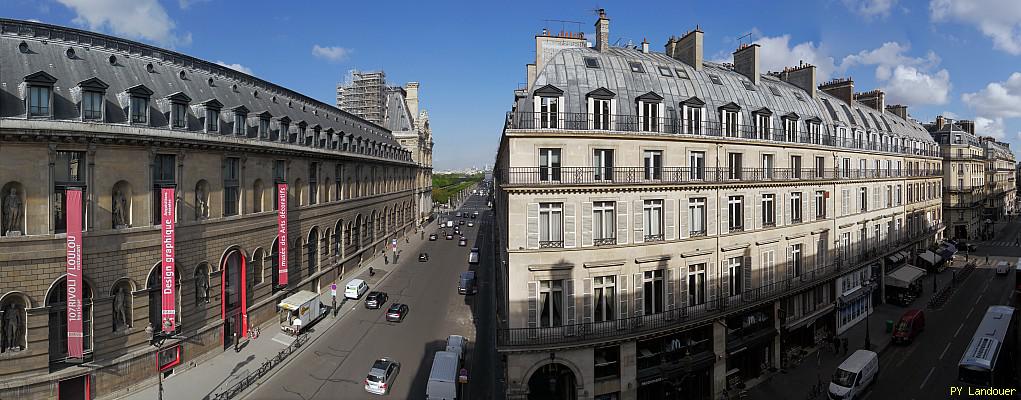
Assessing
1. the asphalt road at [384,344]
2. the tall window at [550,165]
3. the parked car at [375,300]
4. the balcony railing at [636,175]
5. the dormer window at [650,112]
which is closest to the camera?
the balcony railing at [636,175]

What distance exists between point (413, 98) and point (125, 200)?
91.0 m

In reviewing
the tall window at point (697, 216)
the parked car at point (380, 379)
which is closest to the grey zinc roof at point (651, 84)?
the tall window at point (697, 216)

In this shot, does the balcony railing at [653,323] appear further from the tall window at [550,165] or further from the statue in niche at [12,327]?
the statue in niche at [12,327]

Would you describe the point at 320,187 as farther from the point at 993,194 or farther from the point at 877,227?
the point at 993,194

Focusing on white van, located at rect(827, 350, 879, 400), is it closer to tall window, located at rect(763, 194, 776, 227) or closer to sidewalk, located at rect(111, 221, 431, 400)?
tall window, located at rect(763, 194, 776, 227)

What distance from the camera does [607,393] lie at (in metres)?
22.8

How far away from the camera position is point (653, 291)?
23.8m

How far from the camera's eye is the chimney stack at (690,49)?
2919 cm

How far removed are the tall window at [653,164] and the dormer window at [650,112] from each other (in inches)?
43.4

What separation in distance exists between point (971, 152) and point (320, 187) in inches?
3601

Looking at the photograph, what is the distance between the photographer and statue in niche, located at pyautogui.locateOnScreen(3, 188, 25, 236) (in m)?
21.6

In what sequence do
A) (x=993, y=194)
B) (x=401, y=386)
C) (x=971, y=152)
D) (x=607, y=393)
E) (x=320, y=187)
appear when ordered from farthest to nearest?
1. (x=993, y=194)
2. (x=971, y=152)
3. (x=320, y=187)
4. (x=401, y=386)
5. (x=607, y=393)

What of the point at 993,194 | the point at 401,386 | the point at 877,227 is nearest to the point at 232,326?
the point at 401,386

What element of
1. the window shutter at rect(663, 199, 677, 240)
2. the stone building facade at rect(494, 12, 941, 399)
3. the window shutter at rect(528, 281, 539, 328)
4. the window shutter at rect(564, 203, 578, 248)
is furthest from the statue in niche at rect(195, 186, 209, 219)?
the window shutter at rect(663, 199, 677, 240)
